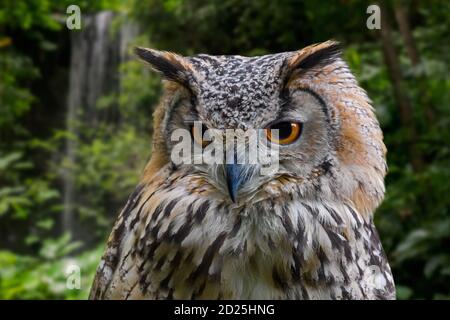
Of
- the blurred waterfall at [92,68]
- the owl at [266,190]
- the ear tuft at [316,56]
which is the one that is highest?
the blurred waterfall at [92,68]

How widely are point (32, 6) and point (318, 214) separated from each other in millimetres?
4360

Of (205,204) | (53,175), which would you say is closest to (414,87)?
(205,204)

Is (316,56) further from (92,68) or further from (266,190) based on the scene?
(92,68)

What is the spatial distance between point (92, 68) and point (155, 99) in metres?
4.88

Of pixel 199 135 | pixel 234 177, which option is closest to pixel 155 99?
pixel 199 135

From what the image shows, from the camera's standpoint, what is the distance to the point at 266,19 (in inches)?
250

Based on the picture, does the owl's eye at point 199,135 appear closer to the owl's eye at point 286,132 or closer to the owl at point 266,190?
the owl at point 266,190

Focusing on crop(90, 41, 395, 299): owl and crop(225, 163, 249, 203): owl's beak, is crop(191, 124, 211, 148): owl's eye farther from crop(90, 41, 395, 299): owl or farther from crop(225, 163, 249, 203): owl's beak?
crop(225, 163, 249, 203): owl's beak

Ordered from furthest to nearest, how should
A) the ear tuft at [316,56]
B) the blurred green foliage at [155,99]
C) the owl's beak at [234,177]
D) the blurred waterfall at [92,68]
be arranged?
1. the blurred waterfall at [92,68]
2. the blurred green foliage at [155,99]
3. the ear tuft at [316,56]
4. the owl's beak at [234,177]

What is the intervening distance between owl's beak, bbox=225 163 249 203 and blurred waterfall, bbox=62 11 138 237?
9.51 metres

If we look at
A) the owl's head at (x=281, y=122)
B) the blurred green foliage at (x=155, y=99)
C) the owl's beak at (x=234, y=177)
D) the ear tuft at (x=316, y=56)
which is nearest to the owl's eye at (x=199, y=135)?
the owl's head at (x=281, y=122)

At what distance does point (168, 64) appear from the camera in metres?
1.68

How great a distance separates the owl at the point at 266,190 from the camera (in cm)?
155

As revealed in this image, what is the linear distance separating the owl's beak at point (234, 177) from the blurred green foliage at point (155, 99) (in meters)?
2.15
